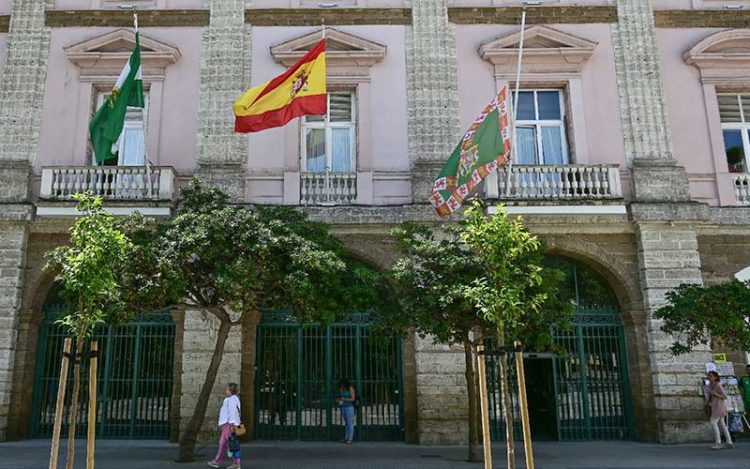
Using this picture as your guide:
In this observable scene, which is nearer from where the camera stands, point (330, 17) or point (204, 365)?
point (204, 365)

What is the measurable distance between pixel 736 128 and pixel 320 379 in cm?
1183

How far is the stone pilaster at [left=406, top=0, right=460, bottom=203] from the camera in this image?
14828 millimetres

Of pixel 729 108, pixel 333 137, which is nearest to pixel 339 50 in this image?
pixel 333 137

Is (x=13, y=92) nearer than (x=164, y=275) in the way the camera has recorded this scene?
No

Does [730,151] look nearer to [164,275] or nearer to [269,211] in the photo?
Answer: [269,211]

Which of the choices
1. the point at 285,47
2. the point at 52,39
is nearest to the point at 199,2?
the point at 285,47

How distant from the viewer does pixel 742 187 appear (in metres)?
15.0

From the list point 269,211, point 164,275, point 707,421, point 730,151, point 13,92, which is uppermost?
point 13,92

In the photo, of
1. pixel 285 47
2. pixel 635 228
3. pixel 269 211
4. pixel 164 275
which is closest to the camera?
pixel 164 275

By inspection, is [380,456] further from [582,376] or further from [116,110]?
[116,110]

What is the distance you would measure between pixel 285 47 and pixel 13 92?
658cm

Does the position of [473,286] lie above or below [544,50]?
below

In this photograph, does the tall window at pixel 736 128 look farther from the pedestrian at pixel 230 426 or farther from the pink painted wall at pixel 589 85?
the pedestrian at pixel 230 426

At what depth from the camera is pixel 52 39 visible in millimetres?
15719
